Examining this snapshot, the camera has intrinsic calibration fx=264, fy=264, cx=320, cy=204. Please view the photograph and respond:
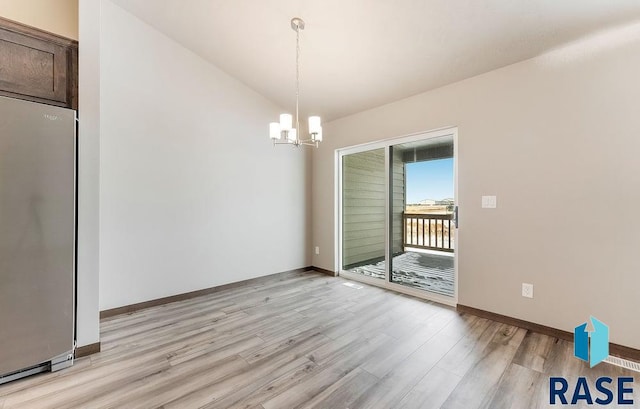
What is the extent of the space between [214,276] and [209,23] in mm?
3052

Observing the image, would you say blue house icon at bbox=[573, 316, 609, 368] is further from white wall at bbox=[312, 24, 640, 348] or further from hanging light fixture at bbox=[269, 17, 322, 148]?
hanging light fixture at bbox=[269, 17, 322, 148]

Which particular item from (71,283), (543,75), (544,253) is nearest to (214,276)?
(71,283)

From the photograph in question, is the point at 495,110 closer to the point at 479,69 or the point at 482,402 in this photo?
the point at 479,69

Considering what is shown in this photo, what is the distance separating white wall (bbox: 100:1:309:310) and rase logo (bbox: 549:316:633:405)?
3407mm

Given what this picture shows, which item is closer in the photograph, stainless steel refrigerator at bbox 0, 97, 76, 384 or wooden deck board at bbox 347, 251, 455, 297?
stainless steel refrigerator at bbox 0, 97, 76, 384

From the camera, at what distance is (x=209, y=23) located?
290cm

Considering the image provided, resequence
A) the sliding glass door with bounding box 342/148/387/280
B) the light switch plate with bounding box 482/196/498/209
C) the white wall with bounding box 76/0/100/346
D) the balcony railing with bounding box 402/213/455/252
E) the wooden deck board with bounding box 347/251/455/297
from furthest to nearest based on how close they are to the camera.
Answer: the sliding glass door with bounding box 342/148/387/280 → the balcony railing with bounding box 402/213/455/252 → the wooden deck board with bounding box 347/251/455/297 → the light switch plate with bounding box 482/196/498/209 → the white wall with bounding box 76/0/100/346

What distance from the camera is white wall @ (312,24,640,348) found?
2.12 metres

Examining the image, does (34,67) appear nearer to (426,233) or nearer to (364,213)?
(364,213)

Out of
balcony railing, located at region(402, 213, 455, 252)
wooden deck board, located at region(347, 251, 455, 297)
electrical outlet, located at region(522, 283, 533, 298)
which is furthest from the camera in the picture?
balcony railing, located at region(402, 213, 455, 252)

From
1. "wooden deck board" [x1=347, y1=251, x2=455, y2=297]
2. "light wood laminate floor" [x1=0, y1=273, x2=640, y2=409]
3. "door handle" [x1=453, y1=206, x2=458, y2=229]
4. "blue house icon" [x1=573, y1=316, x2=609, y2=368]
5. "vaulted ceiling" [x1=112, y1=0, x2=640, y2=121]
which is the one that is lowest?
"light wood laminate floor" [x1=0, y1=273, x2=640, y2=409]

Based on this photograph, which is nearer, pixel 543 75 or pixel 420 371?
pixel 420 371

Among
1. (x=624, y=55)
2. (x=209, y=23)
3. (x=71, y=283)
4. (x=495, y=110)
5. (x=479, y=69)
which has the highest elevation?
(x=209, y=23)

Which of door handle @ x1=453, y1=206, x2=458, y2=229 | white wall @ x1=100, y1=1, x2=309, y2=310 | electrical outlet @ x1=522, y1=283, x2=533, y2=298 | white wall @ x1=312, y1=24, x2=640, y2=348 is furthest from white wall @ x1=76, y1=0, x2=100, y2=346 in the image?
electrical outlet @ x1=522, y1=283, x2=533, y2=298
